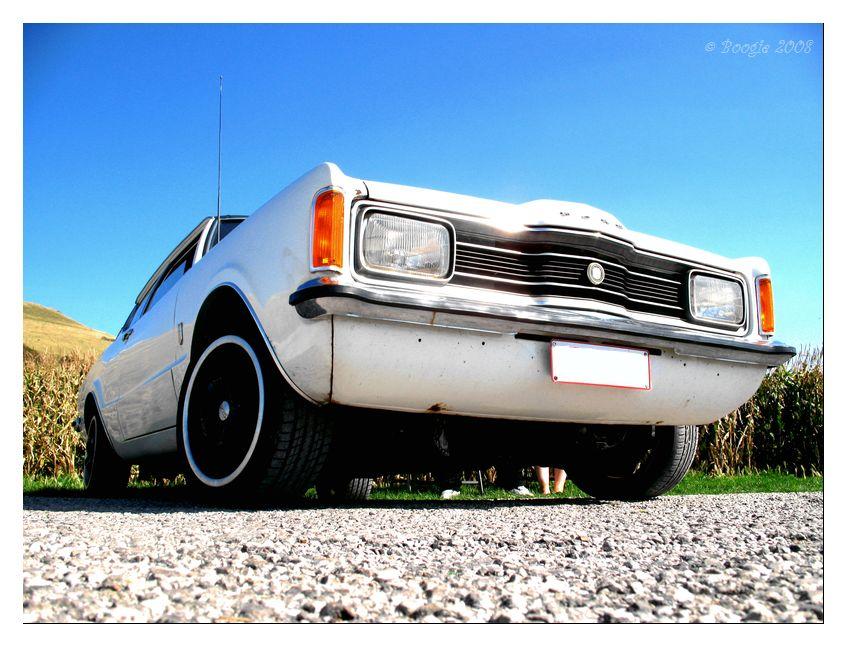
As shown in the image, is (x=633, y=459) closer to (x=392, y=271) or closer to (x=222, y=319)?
(x=392, y=271)

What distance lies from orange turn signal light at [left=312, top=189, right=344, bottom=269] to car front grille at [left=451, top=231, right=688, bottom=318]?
1.52 feet

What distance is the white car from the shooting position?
2.61 meters

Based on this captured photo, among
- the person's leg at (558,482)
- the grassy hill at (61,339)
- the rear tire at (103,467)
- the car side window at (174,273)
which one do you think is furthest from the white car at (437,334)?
the grassy hill at (61,339)

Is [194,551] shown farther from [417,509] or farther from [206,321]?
[206,321]

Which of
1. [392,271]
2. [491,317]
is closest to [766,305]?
A: [491,317]

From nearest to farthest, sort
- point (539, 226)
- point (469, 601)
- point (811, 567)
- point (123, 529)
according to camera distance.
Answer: point (469, 601) → point (811, 567) → point (123, 529) → point (539, 226)

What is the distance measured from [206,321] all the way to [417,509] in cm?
133

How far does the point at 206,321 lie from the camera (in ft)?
11.3

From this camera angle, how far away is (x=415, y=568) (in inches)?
68.1

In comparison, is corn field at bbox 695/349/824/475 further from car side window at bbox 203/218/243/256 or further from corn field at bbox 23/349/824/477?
car side window at bbox 203/218/243/256

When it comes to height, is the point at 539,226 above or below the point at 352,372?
above

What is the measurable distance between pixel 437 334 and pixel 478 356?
7.1 inches

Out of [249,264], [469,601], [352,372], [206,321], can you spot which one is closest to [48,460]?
[206,321]

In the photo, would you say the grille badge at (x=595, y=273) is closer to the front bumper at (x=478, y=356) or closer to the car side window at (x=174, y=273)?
the front bumper at (x=478, y=356)
